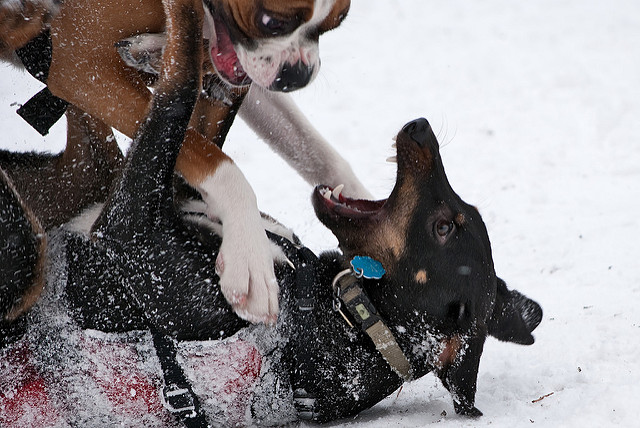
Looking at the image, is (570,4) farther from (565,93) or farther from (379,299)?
(379,299)

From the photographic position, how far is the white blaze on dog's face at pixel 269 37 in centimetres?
278

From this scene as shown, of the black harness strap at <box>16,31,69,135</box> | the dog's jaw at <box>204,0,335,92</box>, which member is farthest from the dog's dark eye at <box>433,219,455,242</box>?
the black harness strap at <box>16,31,69,135</box>

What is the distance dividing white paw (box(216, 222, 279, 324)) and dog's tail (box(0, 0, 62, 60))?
109cm

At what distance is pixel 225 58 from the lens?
9.88ft

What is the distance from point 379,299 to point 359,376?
0.95ft

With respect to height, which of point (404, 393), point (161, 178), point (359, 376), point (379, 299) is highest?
point (161, 178)

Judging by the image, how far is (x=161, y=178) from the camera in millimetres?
2754

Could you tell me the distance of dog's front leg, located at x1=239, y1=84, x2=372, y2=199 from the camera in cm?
378

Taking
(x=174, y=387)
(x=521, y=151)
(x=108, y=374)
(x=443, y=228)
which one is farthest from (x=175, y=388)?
(x=521, y=151)

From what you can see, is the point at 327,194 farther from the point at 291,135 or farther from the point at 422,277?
the point at 291,135

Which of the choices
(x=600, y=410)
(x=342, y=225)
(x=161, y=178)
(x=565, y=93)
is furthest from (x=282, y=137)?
(x=565, y=93)

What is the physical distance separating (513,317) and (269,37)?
1.41m

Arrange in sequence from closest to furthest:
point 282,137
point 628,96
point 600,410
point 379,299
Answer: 1. point 600,410
2. point 379,299
3. point 282,137
4. point 628,96

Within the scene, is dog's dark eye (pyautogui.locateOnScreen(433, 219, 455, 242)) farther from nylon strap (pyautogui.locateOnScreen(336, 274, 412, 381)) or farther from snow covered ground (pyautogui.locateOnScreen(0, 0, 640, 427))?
snow covered ground (pyautogui.locateOnScreen(0, 0, 640, 427))
